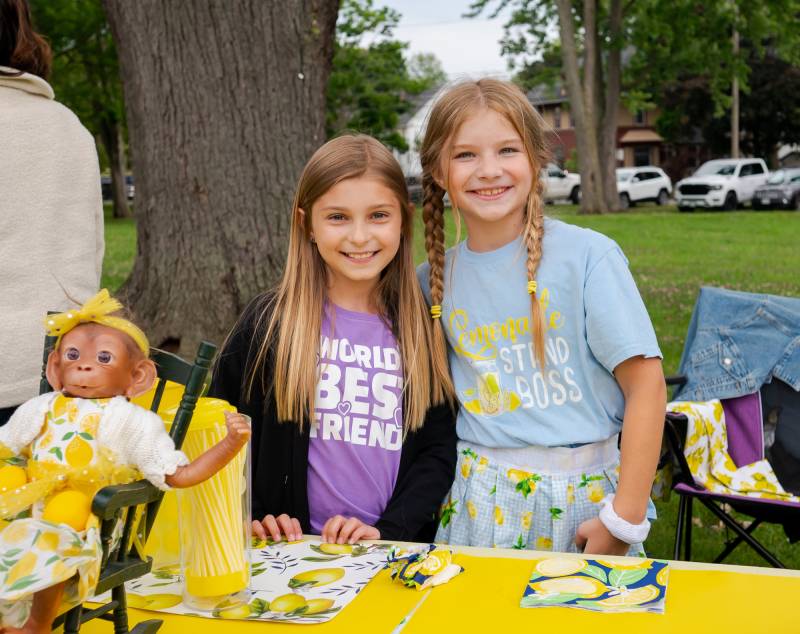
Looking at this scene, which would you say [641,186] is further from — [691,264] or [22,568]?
[22,568]

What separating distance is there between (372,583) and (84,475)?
22.0 inches

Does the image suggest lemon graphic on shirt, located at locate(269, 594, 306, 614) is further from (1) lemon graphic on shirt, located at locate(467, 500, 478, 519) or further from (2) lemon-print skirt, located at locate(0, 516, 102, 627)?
(1) lemon graphic on shirt, located at locate(467, 500, 478, 519)

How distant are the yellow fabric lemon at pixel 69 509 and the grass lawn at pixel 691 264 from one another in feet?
5.24

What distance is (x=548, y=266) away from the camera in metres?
2.28

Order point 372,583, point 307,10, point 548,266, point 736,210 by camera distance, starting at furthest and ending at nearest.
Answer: point 736,210, point 307,10, point 548,266, point 372,583

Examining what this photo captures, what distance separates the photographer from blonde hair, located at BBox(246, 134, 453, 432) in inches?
89.6

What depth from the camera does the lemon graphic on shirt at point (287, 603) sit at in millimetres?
1612

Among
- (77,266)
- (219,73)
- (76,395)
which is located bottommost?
(76,395)

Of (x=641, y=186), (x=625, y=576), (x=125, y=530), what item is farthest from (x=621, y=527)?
(x=641, y=186)

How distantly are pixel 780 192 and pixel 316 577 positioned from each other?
2677 centimetres

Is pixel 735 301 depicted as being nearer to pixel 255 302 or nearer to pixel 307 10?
pixel 255 302

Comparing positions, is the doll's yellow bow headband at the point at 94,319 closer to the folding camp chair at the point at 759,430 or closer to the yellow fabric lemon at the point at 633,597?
the yellow fabric lemon at the point at 633,597

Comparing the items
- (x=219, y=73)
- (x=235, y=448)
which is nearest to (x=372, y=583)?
(x=235, y=448)

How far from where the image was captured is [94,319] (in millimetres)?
1470
